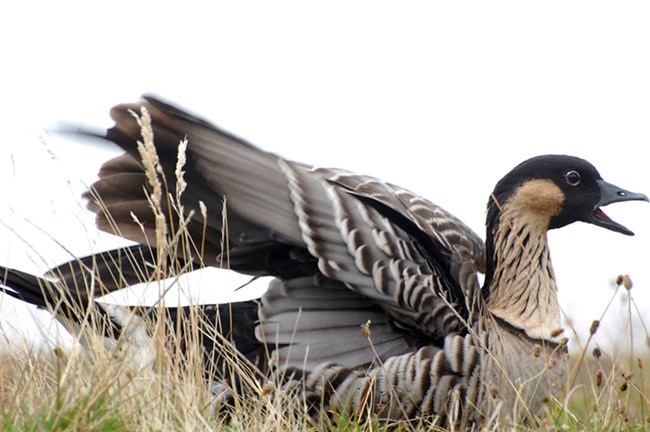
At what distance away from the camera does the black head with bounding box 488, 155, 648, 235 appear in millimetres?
6047

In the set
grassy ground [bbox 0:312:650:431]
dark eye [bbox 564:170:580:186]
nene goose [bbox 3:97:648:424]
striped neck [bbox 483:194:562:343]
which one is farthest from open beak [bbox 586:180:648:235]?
grassy ground [bbox 0:312:650:431]

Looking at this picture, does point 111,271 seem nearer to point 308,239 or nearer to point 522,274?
point 308,239

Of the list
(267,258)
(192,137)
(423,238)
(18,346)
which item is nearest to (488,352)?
(423,238)

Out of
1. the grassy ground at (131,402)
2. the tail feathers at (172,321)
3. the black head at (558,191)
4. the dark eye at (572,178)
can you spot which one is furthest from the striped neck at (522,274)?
the tail feathers at (172,321)

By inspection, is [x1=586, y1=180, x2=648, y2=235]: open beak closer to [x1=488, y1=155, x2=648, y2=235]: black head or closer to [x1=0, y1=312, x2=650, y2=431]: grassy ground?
[x1=488, y1=155, x2=648, y2=235]: black head

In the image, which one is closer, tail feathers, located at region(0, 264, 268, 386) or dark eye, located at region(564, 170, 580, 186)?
tail feathers, located at region(0, 264, 268, 386)

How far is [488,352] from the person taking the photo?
4.96 m

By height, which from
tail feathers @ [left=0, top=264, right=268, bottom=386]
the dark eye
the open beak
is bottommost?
tail feathers @ [left=0, top=264, right=268, bottom=386]

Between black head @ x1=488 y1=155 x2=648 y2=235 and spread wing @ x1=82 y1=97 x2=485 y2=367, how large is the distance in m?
0.73

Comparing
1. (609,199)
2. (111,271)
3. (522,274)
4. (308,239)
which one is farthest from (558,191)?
(111,271)

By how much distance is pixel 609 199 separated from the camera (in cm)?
610

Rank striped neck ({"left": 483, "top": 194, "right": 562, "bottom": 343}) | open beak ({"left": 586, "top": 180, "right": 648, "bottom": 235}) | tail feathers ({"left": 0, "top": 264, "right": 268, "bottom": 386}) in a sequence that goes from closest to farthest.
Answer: tail feathers ({"left": 0, "top": 264, "right": 268, "bottom": 386})
striped neck ({"left": 483, "top": 194, "right": 562, "bottom": 343})
open beak ({"left": 586, "top": 180, "right": 648, "bottom": 235})

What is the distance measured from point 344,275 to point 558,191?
168cm

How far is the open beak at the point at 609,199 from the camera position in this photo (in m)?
6.04
